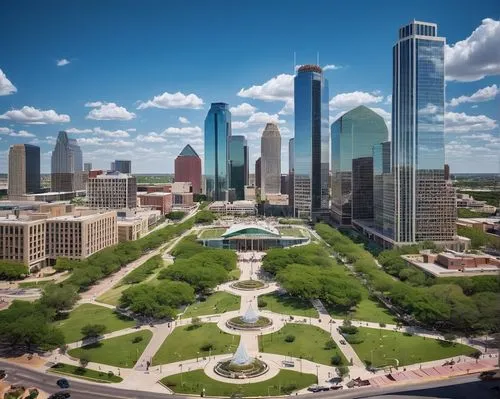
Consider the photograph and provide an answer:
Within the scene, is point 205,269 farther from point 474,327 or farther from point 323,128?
point 323,128

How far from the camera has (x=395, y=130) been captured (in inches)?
4801

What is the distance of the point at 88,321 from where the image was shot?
68.4 metres

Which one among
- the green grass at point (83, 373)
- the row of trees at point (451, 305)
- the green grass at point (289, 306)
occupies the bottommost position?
the green grass at point (83, 373)

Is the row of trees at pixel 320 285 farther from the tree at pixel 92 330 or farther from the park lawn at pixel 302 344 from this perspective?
the tree at pixel 92 330

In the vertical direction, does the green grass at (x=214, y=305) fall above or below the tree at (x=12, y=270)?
below

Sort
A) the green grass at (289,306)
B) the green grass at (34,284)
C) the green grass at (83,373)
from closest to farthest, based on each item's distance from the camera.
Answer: the green grass at (83,373) → the green grass at (289,306) → the green grass at (34,284)

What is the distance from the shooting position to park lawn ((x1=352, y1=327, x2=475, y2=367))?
181 ft

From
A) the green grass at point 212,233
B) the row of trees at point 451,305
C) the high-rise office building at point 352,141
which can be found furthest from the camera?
the high-rise office building at point 352,141

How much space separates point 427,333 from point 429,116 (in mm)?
69107

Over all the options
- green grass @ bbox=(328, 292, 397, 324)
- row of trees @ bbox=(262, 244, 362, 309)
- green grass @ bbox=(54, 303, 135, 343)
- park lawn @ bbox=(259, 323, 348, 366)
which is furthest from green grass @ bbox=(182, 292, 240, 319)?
green grass @ bbox=(328, 292, 397, 324)

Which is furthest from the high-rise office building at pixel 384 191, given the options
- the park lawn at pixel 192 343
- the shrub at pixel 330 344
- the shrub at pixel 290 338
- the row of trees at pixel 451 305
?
the park lawn at pixel 192 343

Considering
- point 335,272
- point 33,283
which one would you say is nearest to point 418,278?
point 335,272

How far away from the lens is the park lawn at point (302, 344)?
56.4 meters

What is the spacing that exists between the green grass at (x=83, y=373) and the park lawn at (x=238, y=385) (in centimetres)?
607
